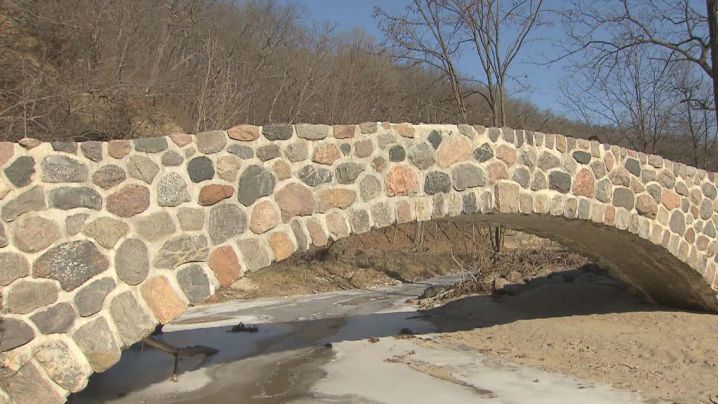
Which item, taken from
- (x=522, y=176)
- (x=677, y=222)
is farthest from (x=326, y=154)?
(x=677, y=222)

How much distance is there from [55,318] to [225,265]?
1146mm

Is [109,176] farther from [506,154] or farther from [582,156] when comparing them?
[582,156]

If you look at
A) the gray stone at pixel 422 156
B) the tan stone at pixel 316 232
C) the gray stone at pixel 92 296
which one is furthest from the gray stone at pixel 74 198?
the gray stone at pixel 422 156

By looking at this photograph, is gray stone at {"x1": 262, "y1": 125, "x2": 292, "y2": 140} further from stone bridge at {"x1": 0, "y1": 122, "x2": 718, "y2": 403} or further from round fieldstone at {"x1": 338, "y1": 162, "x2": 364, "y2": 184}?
round fieldstone at {"x1": 338, "y1": 162, "x2": 364, "y2": 184}

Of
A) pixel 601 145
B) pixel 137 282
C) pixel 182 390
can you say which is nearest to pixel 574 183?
pixel 601 145

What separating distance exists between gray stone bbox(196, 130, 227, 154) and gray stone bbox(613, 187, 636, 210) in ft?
14.5

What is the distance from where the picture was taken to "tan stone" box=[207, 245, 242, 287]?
4.46m

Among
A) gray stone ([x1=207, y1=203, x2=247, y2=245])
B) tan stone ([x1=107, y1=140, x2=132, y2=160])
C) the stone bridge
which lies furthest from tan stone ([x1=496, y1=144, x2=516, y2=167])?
tan stone ([x1=107, y1=140, x2=132, y2=160])

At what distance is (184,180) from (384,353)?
5037 millimetres

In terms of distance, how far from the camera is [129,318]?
408 centimetres

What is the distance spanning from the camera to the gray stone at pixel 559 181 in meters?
6.34

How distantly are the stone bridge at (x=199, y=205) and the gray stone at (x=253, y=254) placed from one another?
2cm

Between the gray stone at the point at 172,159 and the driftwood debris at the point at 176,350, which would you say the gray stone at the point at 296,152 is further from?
the driftwood debris at the point at 176,350

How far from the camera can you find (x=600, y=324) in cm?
916
